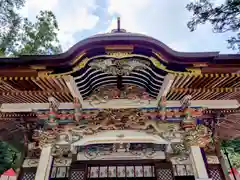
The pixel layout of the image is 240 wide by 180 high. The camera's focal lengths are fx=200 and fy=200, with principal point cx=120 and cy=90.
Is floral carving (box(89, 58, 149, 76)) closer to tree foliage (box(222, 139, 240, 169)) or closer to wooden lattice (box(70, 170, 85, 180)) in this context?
wooden lattice (box(70, 170, 85, 180))

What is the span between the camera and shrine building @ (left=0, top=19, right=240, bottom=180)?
442 centimetres

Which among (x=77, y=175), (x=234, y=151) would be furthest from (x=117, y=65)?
(x=234, y=151)

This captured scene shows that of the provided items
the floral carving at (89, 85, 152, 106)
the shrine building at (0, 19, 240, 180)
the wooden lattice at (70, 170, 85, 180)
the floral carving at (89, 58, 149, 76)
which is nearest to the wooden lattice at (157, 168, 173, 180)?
the shrine building at (0, 19, 240, 180)

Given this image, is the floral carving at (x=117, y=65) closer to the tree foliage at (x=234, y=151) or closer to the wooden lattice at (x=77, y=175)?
the wooden lattice at (x=77, y=175)

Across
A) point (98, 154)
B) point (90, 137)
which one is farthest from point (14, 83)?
point (98, 154)

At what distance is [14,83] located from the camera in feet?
15.6

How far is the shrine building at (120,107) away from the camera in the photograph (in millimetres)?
4418

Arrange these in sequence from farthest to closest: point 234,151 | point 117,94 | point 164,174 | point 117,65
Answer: point 234,151 < point 117,94 < point 164,174 < point 117,65

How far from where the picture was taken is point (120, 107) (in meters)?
5.60

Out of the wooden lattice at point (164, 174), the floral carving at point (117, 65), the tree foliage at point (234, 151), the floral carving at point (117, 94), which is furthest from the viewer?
the tree foliage at point (234, 151)

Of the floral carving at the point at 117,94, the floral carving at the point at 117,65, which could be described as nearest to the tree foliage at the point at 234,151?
the floral carving at the point at 117,94

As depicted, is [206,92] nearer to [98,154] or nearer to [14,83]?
[98,154]

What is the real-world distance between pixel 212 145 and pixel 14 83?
5.93 m

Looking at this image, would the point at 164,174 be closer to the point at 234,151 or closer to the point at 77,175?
the point at 77,175
